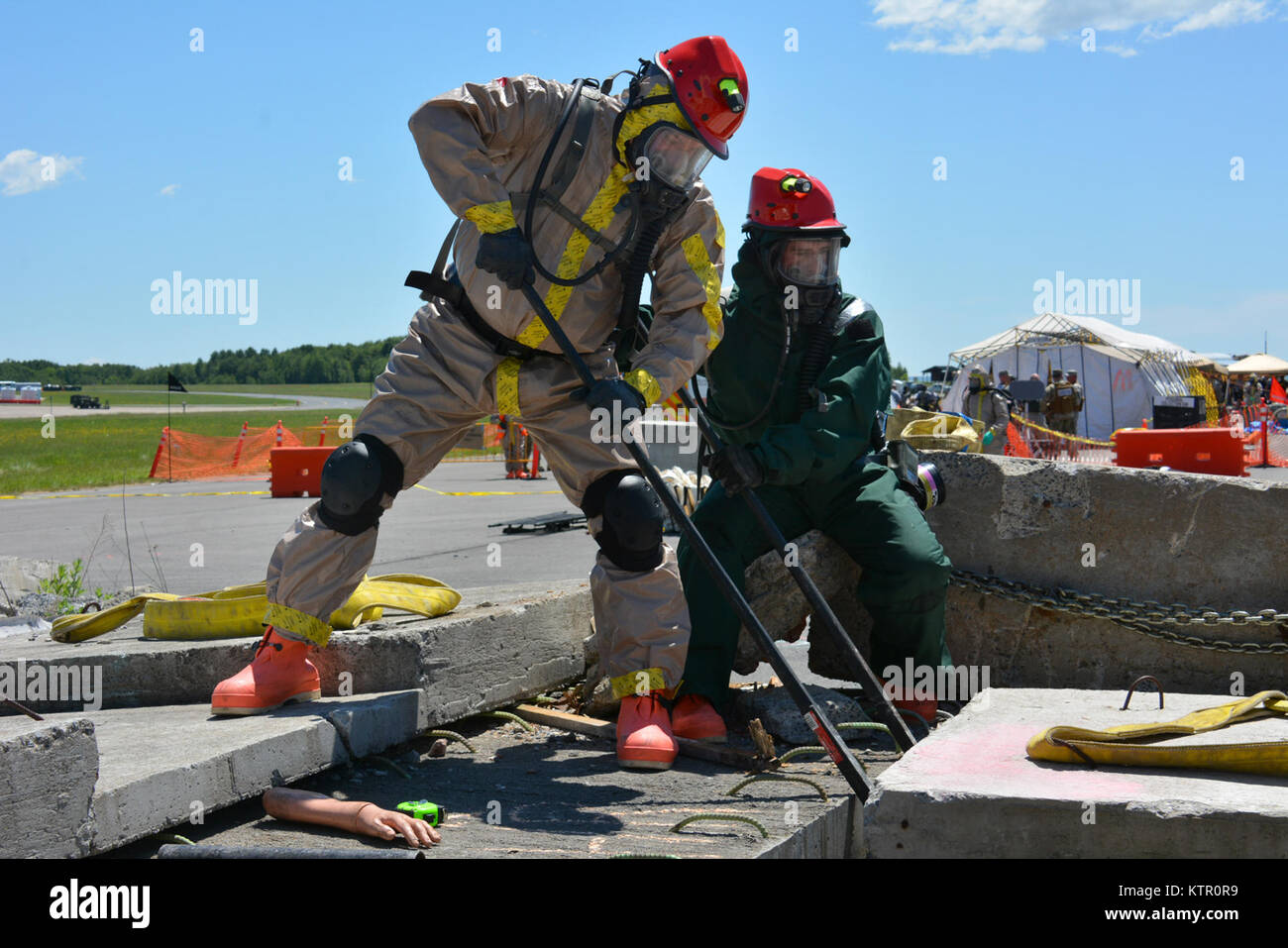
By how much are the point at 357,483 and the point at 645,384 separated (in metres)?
0.91

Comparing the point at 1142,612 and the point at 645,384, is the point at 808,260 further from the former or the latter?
the point at 1142,612

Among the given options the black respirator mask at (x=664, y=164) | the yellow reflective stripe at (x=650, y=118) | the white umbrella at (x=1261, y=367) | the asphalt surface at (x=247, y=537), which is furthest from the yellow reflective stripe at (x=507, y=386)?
the white umbrella at (x=1261, y=367)

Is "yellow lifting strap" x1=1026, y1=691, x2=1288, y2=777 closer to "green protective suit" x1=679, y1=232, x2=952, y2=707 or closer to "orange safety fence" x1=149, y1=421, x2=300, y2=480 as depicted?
"green protective suit" x1=679, y1=232, x2=952, y2=707

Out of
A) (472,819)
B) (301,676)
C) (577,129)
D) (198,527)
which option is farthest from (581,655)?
(198,527)

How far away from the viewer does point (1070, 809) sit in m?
2.66

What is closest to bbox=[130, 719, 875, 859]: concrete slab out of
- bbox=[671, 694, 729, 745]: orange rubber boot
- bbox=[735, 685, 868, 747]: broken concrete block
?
bbox=[671, 694, 729, 745]: orange rubber boot

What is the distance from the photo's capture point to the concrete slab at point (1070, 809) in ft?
8.52

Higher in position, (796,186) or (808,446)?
(796,186)

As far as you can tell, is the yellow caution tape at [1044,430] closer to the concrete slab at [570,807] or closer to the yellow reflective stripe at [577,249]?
the yellow reflective stripe at [577,249]

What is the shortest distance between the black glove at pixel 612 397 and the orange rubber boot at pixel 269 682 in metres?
1.15

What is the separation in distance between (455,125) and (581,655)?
2.07 m

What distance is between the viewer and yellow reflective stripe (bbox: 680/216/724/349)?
396cm

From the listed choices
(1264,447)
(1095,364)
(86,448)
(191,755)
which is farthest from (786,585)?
(86,448)
